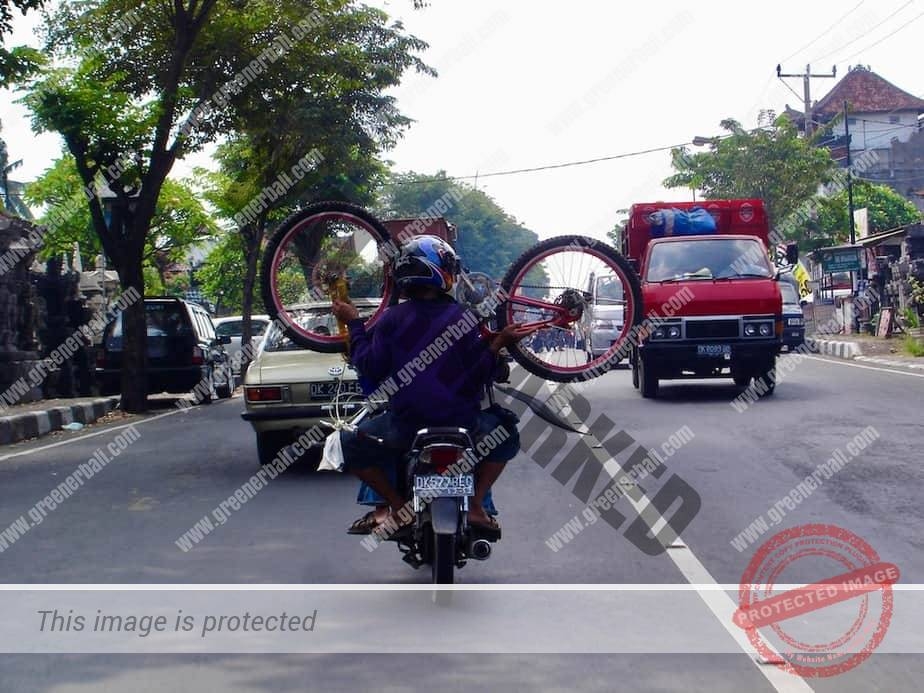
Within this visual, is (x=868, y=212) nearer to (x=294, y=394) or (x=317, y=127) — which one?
(x=317, y=127)

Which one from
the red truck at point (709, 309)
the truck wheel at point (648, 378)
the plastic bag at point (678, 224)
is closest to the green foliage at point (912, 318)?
the plastic bag at point (678, 224)

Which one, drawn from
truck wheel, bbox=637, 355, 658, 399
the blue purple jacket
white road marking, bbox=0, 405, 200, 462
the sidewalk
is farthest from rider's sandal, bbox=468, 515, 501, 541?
the sidewalk

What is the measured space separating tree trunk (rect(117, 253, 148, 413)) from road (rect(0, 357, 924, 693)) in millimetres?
5094

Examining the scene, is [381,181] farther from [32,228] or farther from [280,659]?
[280,659]

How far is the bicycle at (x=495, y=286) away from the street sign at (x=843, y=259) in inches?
1289

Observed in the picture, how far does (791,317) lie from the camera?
26.2 metres

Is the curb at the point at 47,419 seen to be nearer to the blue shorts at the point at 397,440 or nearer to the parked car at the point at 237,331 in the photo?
the parked car at the point at 237,331

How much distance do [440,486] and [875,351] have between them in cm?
2417

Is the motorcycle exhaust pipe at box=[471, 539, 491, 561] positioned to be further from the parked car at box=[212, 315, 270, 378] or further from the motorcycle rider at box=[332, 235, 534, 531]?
the parked car at box=[212, 315, 270, 378]

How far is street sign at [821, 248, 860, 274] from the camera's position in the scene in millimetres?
36812

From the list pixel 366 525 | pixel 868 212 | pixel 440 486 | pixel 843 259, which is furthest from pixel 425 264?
pixel 868 212

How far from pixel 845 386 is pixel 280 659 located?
1341cm

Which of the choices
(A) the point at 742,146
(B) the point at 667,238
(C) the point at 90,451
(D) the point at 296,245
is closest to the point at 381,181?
(A) the point at 742,146

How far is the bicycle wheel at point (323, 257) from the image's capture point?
602 cm
